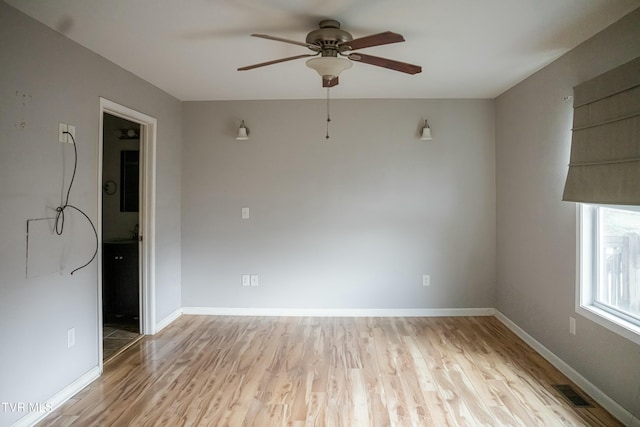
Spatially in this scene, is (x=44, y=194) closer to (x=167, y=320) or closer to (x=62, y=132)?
(x=62, y=132)

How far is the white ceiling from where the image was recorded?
211 cm

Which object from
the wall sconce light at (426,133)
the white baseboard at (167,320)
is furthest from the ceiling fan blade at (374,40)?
the white baseboard at (167,320)

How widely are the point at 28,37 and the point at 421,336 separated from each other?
3.76 m

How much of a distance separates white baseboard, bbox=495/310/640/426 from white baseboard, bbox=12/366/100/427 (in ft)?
11.4

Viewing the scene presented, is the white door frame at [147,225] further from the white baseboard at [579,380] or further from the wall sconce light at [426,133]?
the white baseboard at [579,380]

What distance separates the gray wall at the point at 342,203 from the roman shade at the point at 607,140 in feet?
5.21

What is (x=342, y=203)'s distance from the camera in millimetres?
4219

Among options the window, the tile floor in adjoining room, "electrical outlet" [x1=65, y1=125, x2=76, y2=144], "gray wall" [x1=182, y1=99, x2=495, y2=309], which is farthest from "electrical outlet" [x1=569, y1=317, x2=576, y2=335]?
"electrical outlet" [x1=65, y1=125, x2=76, y2=144]

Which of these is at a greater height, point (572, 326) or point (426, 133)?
point (426, 133)

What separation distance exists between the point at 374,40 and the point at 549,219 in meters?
2.13

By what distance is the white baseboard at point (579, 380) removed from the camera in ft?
7.25

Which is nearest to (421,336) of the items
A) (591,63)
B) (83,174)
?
(591,63)

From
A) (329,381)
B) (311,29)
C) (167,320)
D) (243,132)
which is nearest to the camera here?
(311,29)

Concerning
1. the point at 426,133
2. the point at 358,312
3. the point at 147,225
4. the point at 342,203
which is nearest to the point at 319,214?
the point at 342,203
